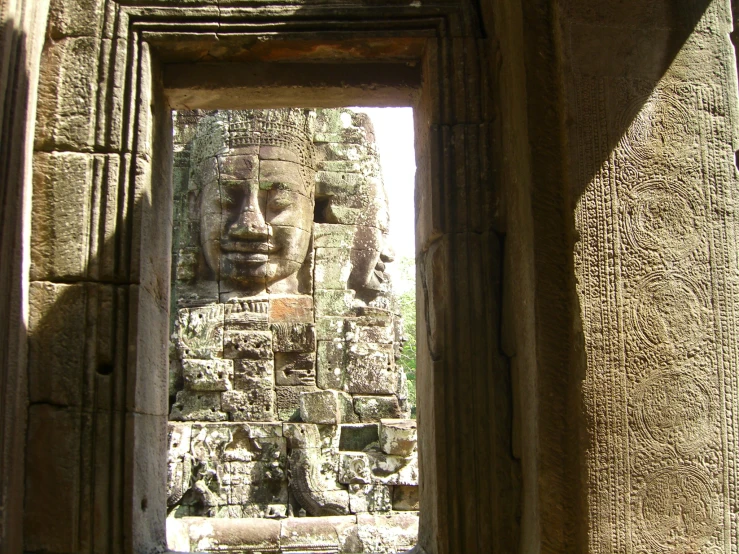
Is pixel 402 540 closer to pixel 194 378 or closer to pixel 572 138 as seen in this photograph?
pixel 194 378

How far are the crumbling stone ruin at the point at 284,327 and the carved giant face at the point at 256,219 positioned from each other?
2cm

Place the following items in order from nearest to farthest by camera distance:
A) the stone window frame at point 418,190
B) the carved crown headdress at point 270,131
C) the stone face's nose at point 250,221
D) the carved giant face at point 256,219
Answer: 1. the stone window frame at point 418,190
2. the stone face's nose at point 250,221
3. the carved giant face at point 256,219
4. the carved crown headdress at point 270,131

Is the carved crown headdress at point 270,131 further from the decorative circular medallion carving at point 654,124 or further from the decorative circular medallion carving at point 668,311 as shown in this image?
the decorative circular medallion carving at point 668,311

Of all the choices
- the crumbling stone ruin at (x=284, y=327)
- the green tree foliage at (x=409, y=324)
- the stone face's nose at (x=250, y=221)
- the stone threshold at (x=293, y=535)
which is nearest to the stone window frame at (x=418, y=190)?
the stone threshold at (x=293, y=535)

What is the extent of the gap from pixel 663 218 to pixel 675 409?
0.70 metres

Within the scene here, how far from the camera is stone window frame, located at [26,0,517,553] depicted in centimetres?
314

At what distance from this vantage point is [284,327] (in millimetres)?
7996

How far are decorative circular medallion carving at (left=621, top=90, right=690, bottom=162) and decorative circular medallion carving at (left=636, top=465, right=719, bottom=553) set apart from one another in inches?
46.2

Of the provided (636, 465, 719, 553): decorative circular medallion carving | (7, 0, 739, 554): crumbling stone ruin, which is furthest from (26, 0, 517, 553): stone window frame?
(636, 465, 719, 553): decorative circular medallion carving

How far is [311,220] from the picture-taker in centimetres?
840

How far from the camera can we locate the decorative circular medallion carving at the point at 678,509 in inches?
105

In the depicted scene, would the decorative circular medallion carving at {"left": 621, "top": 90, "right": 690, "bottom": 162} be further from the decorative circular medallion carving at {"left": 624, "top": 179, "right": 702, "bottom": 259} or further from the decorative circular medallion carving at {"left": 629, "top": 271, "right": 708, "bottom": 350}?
the decorative circular medallion carving at {"left": 629, "top": 271, "right": 708, "bottom": 350}

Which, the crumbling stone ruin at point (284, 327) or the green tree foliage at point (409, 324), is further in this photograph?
the green tree foliage at point (409, 324)

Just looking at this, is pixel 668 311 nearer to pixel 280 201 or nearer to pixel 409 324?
pixel 280 201
